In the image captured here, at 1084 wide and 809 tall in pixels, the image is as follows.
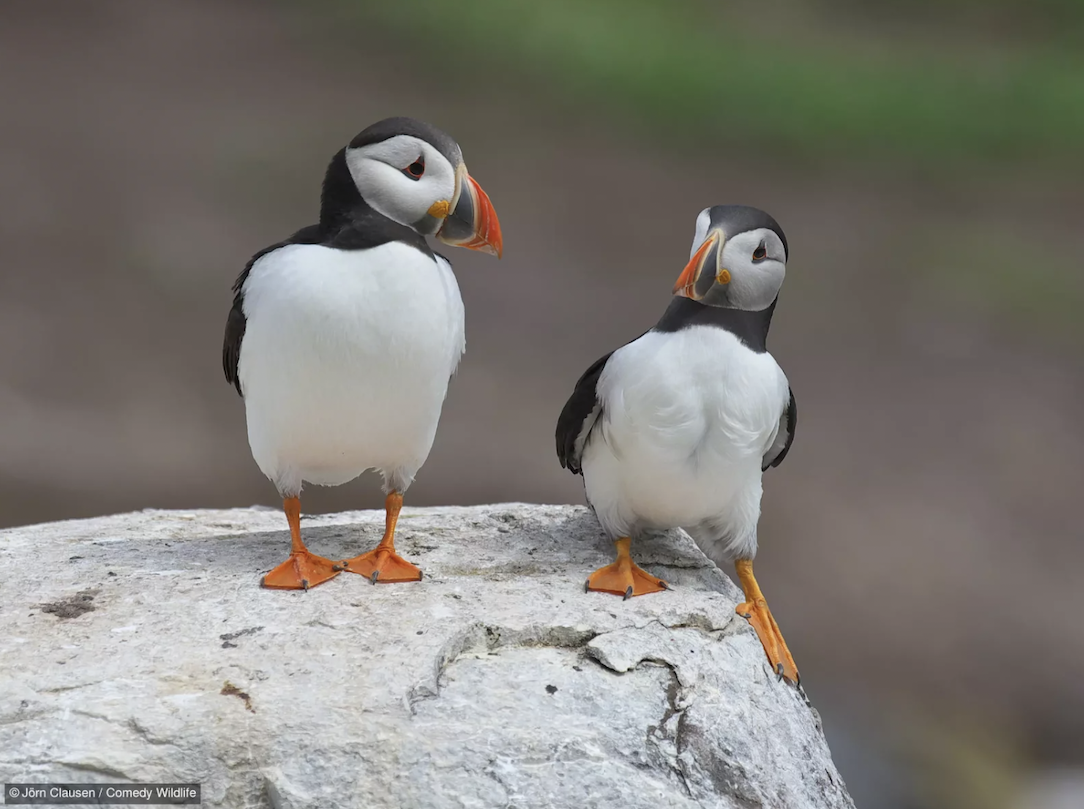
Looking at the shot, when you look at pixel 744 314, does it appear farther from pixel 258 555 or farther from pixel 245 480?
pixel 245 480

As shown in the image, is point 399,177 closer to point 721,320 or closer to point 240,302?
point 240,302

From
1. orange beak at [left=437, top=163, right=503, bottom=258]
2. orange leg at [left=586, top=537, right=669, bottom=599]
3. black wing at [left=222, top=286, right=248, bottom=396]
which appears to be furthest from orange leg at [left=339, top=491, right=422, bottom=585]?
orange beak at [left=437, top=163, right=503, bottom=258]

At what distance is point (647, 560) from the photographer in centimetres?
351

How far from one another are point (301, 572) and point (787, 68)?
30.4ft

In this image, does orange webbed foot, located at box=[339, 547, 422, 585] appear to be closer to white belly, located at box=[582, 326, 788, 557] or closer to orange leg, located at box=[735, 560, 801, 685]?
white belly, located at box=[582, 326, 788, 557]

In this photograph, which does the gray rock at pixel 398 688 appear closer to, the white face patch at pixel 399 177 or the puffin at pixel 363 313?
the puffin at pixel 363 313

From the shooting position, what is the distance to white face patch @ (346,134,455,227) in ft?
9.95

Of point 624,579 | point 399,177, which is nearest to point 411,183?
point 399,177

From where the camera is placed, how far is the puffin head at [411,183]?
3.03m

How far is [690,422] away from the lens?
10.2ft

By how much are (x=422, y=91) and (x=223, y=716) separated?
8560 mm

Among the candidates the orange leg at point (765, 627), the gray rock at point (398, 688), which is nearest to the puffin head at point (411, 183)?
the gray rock at point (398, 688)

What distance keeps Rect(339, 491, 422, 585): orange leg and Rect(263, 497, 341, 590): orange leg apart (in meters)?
0.06

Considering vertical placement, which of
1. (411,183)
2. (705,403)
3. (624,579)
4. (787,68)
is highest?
(787,68)
